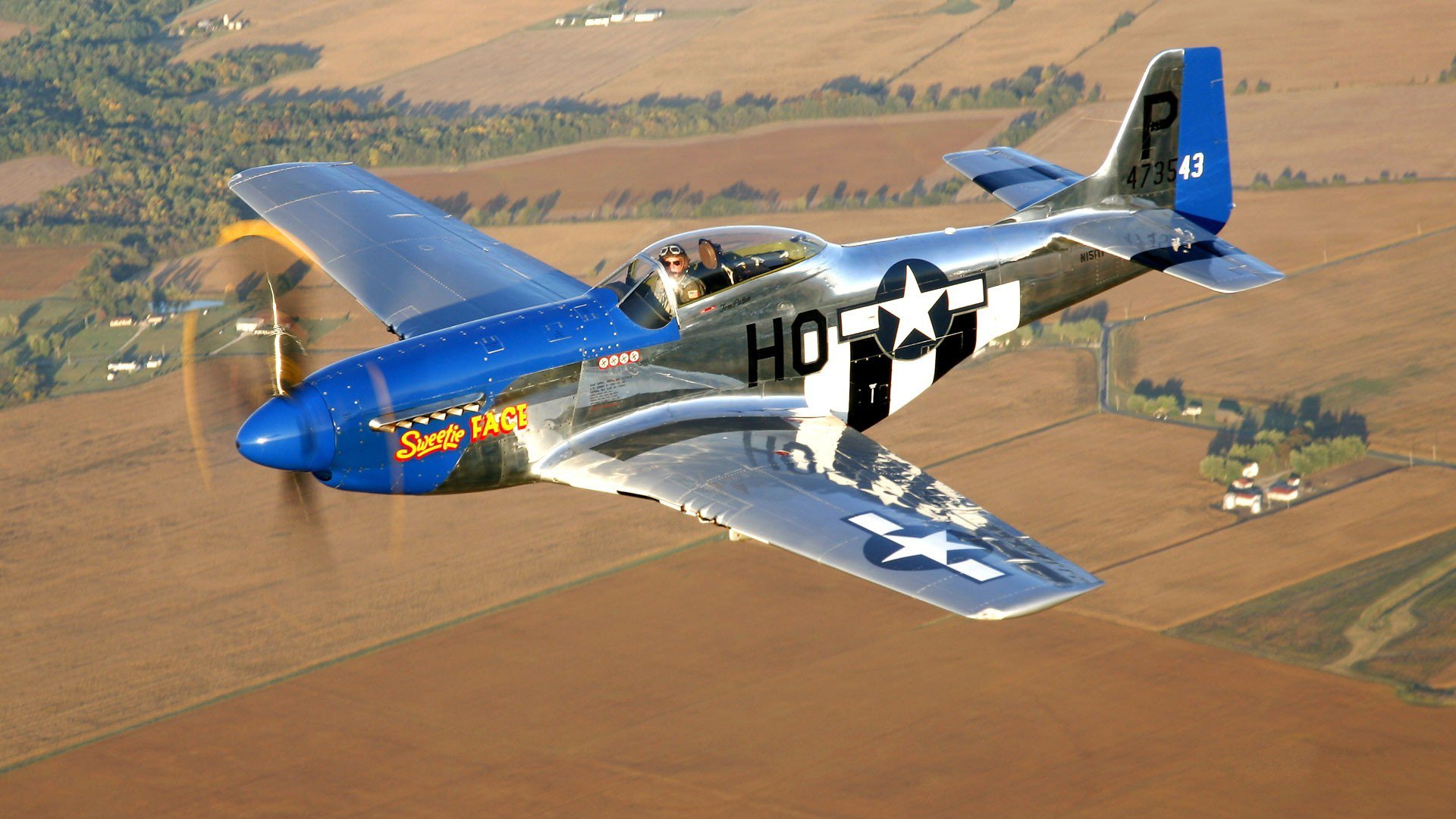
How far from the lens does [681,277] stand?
20.1m

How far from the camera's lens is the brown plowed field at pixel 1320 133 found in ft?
215

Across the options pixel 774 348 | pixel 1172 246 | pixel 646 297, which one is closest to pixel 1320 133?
pixel 1172 246

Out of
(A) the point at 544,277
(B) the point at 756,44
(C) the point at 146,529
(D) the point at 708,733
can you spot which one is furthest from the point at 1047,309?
(B) the point at 756,44

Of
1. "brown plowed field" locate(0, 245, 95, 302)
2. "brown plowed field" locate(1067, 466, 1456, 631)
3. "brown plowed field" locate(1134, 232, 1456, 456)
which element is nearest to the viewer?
"brown plowed field" locate(1067, 466, 1456, 631)

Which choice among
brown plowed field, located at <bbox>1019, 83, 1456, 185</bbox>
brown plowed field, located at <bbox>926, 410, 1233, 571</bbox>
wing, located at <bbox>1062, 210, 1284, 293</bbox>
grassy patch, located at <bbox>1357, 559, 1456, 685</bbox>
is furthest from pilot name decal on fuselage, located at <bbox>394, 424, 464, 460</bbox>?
brown plowed field, located at <bbox>1019, 83, 1456, 185</bbox>

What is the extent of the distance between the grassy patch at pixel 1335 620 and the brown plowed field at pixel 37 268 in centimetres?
4812

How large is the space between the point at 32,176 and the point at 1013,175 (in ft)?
221

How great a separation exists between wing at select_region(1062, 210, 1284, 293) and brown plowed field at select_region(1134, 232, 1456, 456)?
24874 millimetres

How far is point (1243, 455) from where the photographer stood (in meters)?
44.6

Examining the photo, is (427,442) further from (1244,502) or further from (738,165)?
(738,165)

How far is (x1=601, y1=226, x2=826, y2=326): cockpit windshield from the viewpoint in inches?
790

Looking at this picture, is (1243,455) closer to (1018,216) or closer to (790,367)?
(1018,216)

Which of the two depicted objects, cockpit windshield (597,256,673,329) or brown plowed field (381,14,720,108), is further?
brown plowed field (381,14,720,108)

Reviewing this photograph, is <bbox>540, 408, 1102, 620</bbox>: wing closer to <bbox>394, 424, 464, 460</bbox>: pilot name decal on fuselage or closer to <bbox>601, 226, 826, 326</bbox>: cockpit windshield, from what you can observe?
<bbox>394, 424, 464, 460</bbox>: pilot name decal on fuselage
